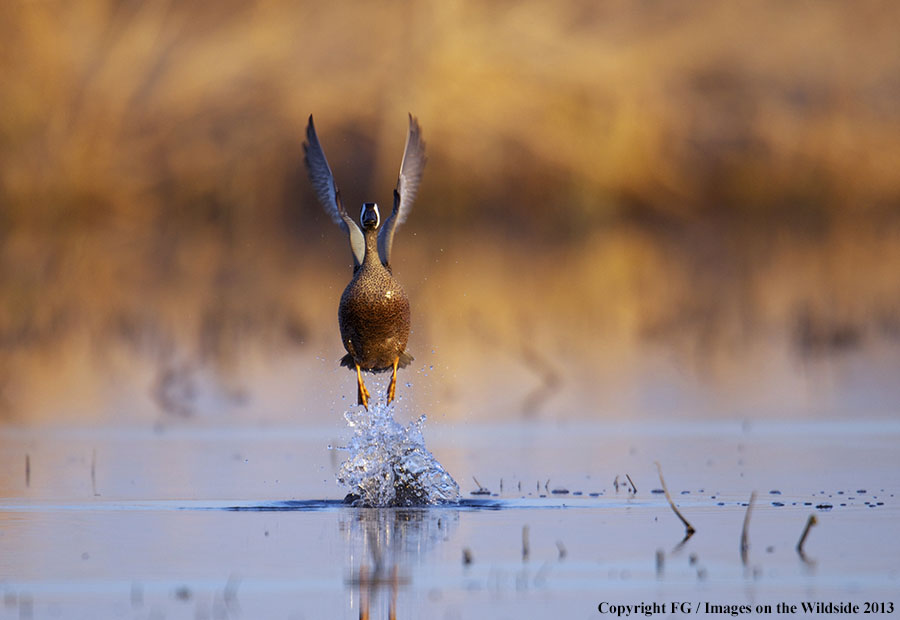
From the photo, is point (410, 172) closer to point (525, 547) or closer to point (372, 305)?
point (372, 305)

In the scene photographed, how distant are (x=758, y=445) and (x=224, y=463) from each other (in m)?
3.22

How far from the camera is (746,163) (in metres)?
45.2

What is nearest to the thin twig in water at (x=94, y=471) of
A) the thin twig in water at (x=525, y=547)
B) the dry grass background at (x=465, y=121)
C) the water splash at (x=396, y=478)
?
the water splash at (x=396, y=478)

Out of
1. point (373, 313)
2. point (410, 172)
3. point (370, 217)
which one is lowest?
point (373, 313)

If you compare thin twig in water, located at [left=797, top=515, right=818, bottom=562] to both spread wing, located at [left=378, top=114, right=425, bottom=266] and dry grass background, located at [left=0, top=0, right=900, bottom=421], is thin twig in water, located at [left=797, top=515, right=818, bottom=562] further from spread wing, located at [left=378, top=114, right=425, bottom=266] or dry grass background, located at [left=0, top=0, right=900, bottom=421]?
dry grass background, located at [left=0, top=0, right=900, bottom=421]

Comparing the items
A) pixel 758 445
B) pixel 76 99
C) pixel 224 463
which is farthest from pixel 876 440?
pixel 76 99

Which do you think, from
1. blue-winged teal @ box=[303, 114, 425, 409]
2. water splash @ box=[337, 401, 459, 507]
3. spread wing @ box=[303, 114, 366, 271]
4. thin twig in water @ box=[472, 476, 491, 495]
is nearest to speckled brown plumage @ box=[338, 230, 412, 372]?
blue-winged teal @ box=[303, 114, 425, 409]

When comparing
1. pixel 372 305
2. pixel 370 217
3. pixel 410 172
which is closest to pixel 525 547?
pixel 372 305

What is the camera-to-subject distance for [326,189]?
11656 mm

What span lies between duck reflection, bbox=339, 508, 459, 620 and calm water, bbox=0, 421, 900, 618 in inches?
0.6

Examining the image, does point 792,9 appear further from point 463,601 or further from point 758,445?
point 463,601

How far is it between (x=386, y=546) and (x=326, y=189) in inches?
155

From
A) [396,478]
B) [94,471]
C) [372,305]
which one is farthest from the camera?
[94,471]

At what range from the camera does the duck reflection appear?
273 inches
